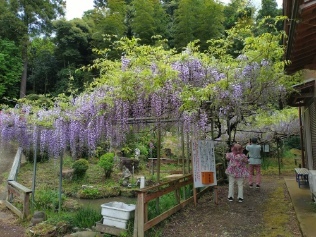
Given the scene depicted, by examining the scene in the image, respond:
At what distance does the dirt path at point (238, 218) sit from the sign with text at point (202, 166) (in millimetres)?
523

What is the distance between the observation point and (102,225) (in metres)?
4.43

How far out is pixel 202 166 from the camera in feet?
18.7

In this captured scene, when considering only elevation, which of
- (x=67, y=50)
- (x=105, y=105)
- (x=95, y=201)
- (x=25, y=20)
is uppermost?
(x=25, y=20)

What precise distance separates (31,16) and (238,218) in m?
18.2

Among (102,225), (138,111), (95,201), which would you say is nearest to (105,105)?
(138,111)

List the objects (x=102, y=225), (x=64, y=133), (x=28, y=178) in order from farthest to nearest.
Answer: (x=28, y=178), (x=64, y=133), (x=102, y=225)

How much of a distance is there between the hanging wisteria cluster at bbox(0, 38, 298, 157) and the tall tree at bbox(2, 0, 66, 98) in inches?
521

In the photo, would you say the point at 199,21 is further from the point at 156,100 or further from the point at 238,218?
the point at 238,218

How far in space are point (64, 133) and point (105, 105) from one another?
47.8 inches

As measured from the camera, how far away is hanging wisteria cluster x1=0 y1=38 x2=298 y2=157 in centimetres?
461

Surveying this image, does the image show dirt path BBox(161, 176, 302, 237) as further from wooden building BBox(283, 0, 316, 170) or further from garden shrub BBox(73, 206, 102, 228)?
wooden building BBox(283, 0, 316, 170)

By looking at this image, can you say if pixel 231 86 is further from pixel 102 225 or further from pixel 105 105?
pixel 102 225

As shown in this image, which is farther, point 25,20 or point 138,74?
point 25,20

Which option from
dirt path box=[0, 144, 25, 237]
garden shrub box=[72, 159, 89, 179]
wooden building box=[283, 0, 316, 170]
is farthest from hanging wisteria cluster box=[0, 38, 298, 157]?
garden shrub box=[72, 159, 89, 179]
